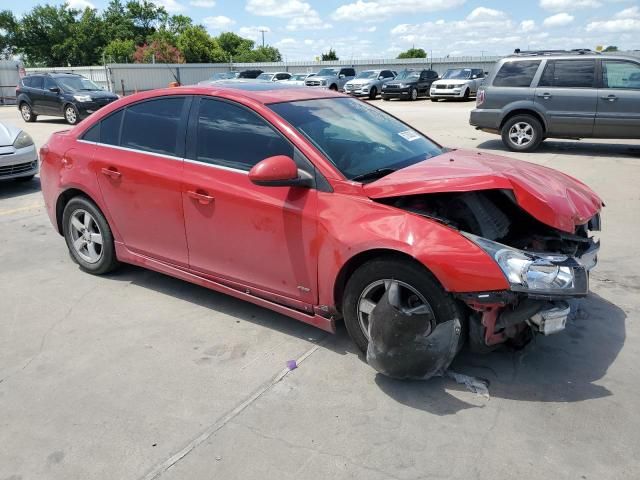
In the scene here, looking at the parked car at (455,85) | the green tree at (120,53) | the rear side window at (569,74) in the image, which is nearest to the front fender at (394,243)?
the rear side window at (569,74)

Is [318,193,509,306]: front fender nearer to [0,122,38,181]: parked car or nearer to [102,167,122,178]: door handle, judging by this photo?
[102,167,122,178]: door handle

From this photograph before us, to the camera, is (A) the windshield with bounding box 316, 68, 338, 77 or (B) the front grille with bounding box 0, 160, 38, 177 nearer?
(B) the front grille with bounding box 0, 160, 38, 177

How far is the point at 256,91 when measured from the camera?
156 inches

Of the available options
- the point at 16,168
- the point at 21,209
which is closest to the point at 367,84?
the point at 16,168

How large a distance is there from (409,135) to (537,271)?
1793mm

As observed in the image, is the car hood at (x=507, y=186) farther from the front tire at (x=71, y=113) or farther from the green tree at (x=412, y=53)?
the green tree at (x=412, y=53)

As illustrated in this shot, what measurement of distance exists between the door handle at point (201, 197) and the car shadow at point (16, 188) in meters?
5.81

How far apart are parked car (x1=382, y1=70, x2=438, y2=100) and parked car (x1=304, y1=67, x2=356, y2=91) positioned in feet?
12.9

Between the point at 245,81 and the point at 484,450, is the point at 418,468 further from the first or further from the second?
the point at 245,81

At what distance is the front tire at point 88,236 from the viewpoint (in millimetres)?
4652

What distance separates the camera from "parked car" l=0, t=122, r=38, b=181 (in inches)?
326

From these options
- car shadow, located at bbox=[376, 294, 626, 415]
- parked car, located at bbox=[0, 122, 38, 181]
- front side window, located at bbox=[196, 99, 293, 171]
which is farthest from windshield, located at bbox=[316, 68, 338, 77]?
car shadow, located at bbox=[376, 294, 626, 415]

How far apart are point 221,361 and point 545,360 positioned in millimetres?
2027

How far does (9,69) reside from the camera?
31.6 metres
